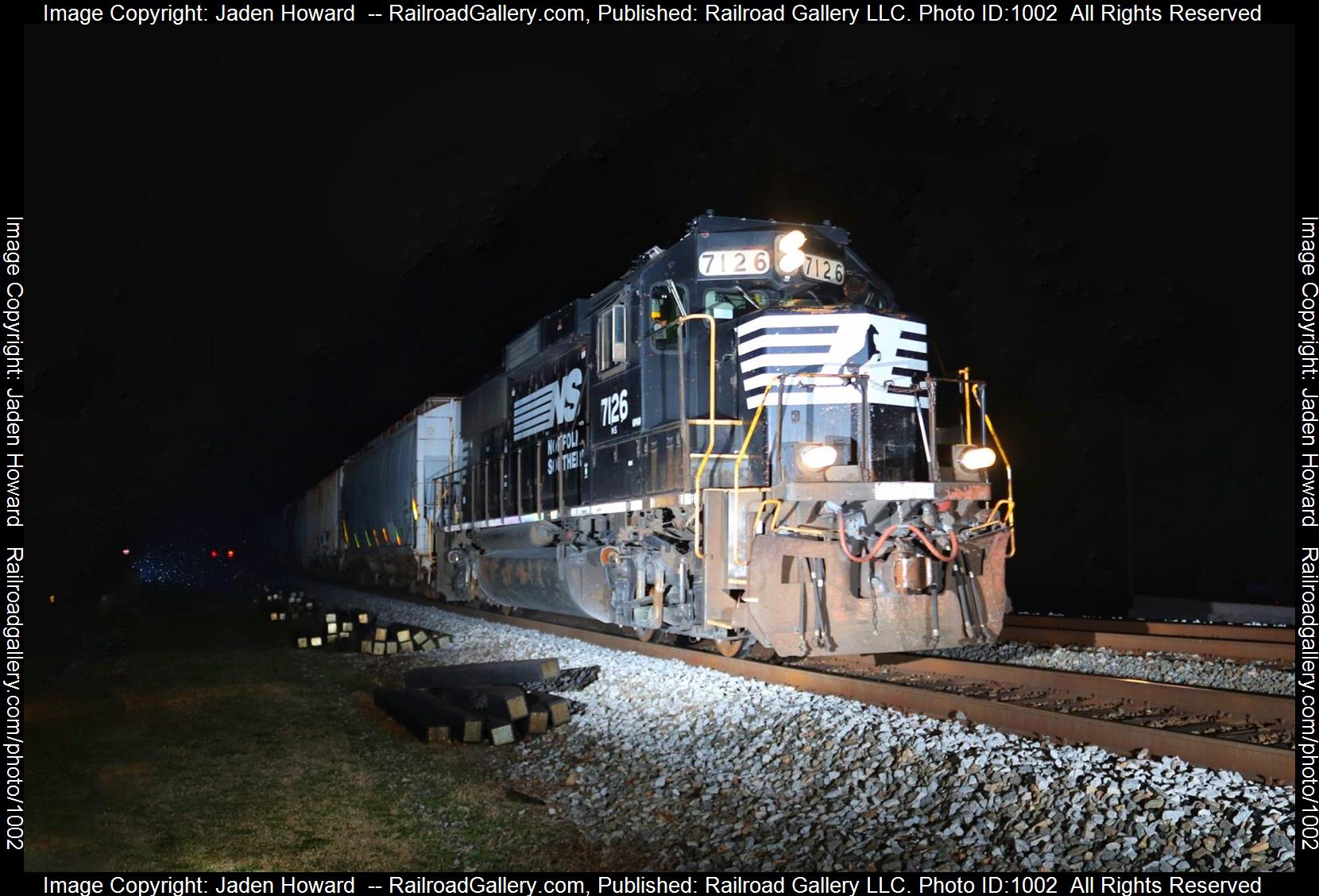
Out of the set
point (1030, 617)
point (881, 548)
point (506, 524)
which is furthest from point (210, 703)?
point (1030, 617)

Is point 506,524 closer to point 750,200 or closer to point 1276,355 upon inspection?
point 1276,355

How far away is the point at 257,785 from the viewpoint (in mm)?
5676

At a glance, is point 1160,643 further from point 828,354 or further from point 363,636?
point 363,636

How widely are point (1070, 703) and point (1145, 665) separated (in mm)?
2001

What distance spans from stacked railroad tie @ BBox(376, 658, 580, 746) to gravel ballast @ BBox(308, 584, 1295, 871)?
0.22m

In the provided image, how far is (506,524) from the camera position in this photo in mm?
12555

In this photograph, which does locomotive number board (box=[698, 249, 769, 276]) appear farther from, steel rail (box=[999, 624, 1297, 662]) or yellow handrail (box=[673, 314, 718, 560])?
steel rail (box=[999, 624, 1297, 662])

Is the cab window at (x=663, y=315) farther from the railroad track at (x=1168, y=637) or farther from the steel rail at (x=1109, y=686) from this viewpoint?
the railroad track at (x=1168, y=637)

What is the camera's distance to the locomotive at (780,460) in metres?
6.87

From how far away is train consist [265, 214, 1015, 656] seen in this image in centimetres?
687

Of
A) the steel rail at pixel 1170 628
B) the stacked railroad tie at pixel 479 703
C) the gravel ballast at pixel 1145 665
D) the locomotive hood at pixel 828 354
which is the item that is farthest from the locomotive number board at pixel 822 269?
the steel rail at pixel 1170 628

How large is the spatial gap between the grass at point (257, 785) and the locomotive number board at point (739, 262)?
410 cm

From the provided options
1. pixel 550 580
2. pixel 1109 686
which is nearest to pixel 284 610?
pixel 550 580
